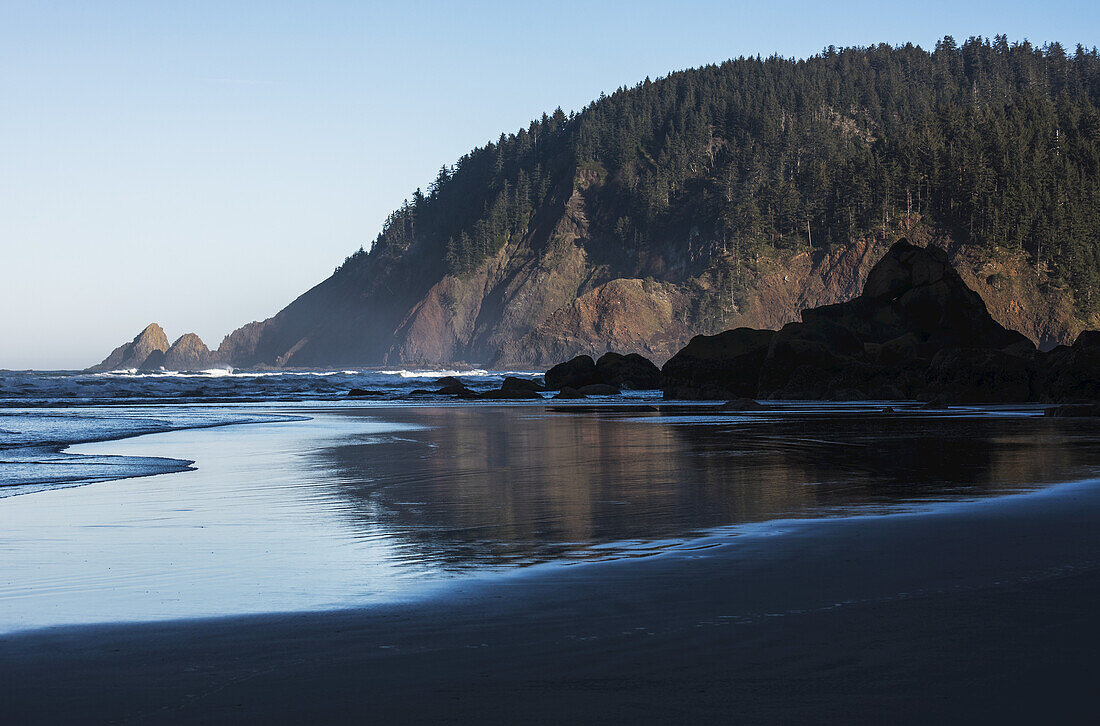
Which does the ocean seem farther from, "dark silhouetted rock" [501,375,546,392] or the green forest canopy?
the green forest canopy

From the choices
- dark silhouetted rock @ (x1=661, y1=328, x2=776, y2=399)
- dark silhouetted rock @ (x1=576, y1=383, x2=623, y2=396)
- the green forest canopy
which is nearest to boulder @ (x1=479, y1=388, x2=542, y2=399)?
dark silhouetted rock @ (x1=576, y1=383, x2=623, y2=396)

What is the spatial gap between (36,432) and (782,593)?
1925 cm

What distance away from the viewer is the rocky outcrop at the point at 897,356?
3023 centimetres

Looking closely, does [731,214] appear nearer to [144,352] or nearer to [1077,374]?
[1077,374]

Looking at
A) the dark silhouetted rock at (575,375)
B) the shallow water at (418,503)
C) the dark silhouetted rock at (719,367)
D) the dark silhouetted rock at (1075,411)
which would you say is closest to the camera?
the shallow water at (418,503)

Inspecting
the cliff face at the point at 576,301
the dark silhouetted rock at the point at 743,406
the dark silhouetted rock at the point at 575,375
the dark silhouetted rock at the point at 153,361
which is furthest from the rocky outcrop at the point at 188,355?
the dark silhouetted rock at the point at 743,406

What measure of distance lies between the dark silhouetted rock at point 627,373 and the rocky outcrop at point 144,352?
151 m

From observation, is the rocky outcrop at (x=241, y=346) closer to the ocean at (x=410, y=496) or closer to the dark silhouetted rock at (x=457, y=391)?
the dark silhouetted rock at (x=457, y=391)

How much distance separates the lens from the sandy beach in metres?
3.31

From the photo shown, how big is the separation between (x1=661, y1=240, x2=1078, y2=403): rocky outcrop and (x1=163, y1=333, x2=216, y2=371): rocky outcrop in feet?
482

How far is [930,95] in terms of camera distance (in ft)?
456

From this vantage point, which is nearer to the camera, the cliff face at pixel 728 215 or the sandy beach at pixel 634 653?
the sandy beach at pixel 634 653

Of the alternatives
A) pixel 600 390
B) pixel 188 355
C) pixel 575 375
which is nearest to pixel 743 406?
pixel 600 390

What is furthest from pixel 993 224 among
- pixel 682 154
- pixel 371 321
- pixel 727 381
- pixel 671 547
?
pixel 671 547
